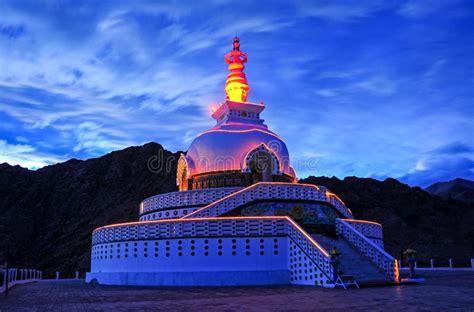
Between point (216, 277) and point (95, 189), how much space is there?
7569 centimetres

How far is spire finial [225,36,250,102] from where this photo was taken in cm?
3656

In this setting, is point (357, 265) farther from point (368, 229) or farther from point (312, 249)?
point (368, 229)

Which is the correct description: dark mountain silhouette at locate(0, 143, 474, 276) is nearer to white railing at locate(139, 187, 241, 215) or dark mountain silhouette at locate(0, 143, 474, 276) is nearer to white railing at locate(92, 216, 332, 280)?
white railing at locate(139, 187, 241, 215)

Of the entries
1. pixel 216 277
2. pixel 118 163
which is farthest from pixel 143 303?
pixel 118 163

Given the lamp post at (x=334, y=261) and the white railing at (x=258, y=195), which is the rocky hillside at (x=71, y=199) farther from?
the lamp post at (x=334, y=261)

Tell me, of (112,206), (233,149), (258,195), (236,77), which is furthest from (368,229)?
(112,206)

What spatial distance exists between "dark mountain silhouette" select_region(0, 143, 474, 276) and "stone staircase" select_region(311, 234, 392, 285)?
1802 inches

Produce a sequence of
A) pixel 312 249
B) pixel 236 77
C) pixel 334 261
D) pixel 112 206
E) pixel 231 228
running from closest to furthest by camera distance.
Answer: pixel 334 261, pixel 312 249, pixel 231 228, pixel 236 77, pixel 112 206

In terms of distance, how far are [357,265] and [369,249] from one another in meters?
1.68

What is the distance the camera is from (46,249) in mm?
76562

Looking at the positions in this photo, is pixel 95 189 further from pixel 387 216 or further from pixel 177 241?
pixel 177 241

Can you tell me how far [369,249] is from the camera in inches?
828

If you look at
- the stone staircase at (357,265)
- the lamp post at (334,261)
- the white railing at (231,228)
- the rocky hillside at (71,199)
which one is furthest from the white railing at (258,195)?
the rocky hillside at (71,199)

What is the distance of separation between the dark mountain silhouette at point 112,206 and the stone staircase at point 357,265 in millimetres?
45770
